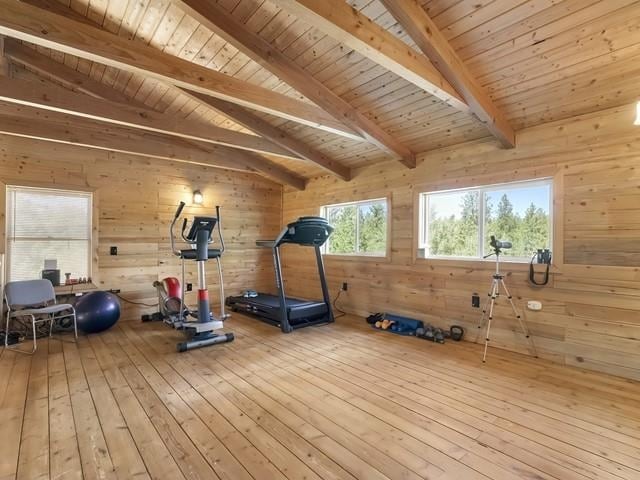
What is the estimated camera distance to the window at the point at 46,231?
4.33 meters

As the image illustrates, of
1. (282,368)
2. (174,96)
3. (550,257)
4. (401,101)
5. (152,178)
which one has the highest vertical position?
(174,96)

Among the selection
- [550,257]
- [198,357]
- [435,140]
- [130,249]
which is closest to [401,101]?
[435,140]

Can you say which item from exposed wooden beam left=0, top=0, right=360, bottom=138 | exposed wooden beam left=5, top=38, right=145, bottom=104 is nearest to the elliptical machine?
exposed wooden beam left=0, top=0, right=360, bottom=138

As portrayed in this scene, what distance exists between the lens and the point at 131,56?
267 centimetres

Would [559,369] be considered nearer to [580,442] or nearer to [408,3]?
[580,442]

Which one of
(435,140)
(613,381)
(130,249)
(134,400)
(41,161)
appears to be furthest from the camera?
(130,249)

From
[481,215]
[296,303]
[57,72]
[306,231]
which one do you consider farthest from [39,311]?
[481,215]

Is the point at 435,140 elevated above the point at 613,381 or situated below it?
above

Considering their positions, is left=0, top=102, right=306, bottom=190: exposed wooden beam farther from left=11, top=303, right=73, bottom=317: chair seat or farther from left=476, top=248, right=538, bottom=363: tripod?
left=476, top=248, right=538, bottom=363: tripod

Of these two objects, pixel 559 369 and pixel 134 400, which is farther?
pixel 559 369

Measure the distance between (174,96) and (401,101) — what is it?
300 cm

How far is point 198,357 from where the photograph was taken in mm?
3432

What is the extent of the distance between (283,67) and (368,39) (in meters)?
1.12

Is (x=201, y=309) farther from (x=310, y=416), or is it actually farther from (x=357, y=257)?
(x=357, y=257)
